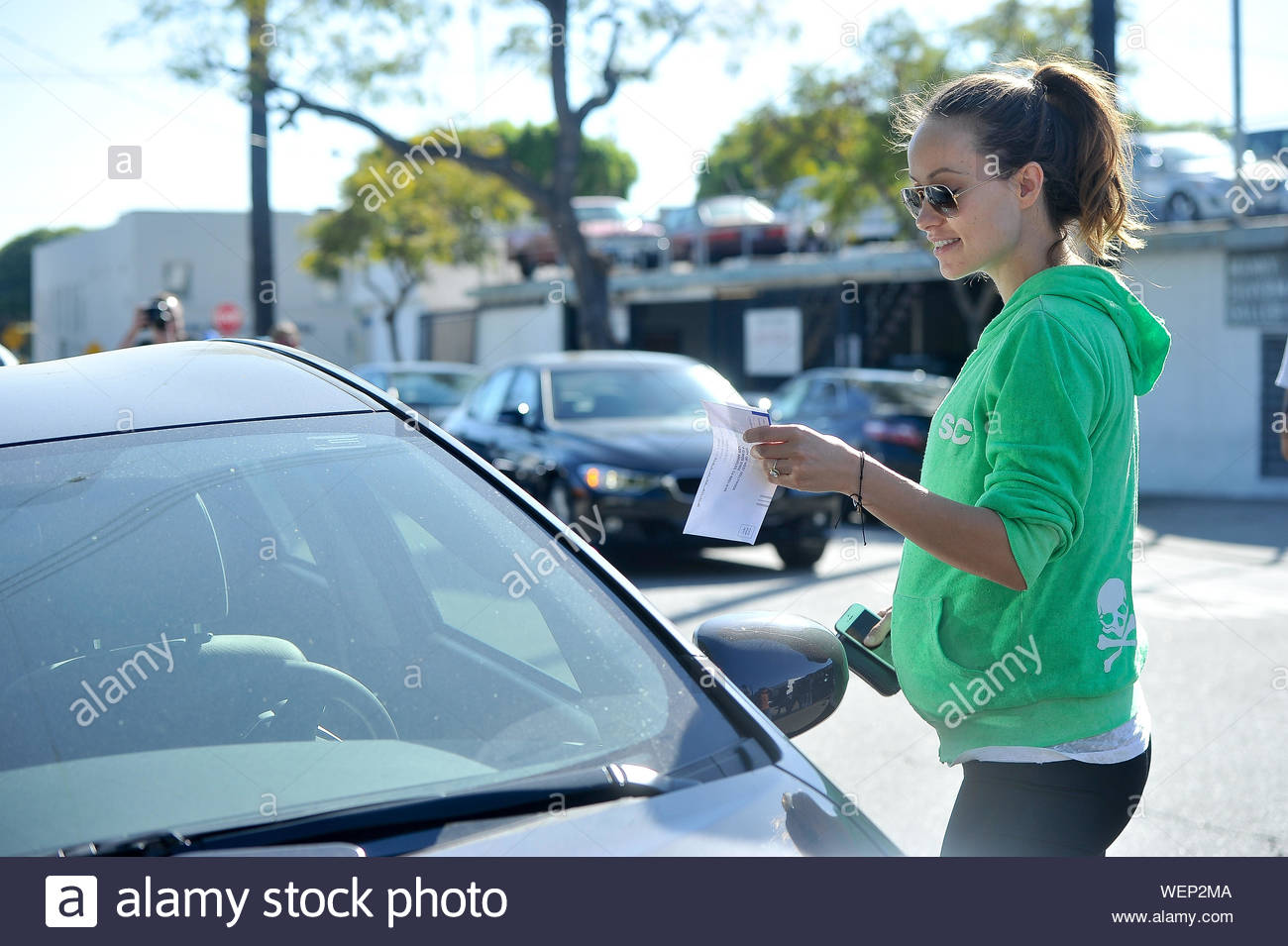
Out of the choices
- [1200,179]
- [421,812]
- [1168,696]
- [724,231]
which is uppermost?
[724,231]

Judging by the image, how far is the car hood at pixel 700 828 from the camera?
60.7 inches

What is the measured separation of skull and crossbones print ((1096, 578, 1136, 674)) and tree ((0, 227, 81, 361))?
47.1 meters

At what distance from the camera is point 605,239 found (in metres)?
27.3

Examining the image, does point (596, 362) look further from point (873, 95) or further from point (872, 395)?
point (873, 95)

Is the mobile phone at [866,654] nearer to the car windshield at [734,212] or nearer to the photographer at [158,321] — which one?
the photographer at [158,321]

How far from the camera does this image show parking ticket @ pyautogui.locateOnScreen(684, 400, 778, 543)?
6.27 ft

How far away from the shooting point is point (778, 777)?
1.71 metres

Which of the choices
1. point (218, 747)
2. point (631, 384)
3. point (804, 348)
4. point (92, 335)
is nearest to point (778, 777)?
point (218, 747)

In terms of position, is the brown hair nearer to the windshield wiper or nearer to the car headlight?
the windshield wiper

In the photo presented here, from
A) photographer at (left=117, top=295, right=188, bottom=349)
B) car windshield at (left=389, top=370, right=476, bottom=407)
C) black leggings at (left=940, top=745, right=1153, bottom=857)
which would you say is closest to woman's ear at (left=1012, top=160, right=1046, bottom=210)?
black leggings at (left=940, top=745, right=1153, bottom=857)

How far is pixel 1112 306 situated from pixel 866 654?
76 cm

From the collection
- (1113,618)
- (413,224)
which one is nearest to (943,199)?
(1113,618)
